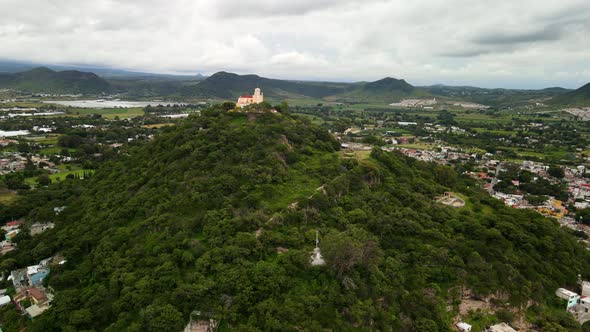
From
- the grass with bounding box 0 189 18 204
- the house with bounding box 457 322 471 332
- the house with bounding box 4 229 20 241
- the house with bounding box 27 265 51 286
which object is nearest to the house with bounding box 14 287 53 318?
the house with bounding box 27 265 51 286

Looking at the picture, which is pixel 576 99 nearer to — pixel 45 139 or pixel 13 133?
pixel 45 139

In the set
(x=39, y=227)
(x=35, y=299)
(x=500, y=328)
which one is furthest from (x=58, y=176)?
(x=500, y=328)

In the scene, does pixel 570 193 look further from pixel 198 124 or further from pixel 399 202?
pixel 198 124

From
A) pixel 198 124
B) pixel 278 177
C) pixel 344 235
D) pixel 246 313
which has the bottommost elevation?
pixel 246 313

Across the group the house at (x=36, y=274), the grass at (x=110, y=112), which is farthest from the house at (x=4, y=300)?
the grass at (x=110, y=112)

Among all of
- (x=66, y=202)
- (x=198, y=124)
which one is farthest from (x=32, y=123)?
(x=198, y=124)

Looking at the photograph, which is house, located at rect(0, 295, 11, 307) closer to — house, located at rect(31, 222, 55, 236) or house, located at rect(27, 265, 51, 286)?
house, located at rect(27, 265, 51, 286)

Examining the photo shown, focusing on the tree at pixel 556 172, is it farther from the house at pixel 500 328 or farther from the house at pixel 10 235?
the house at pixel 10 235
